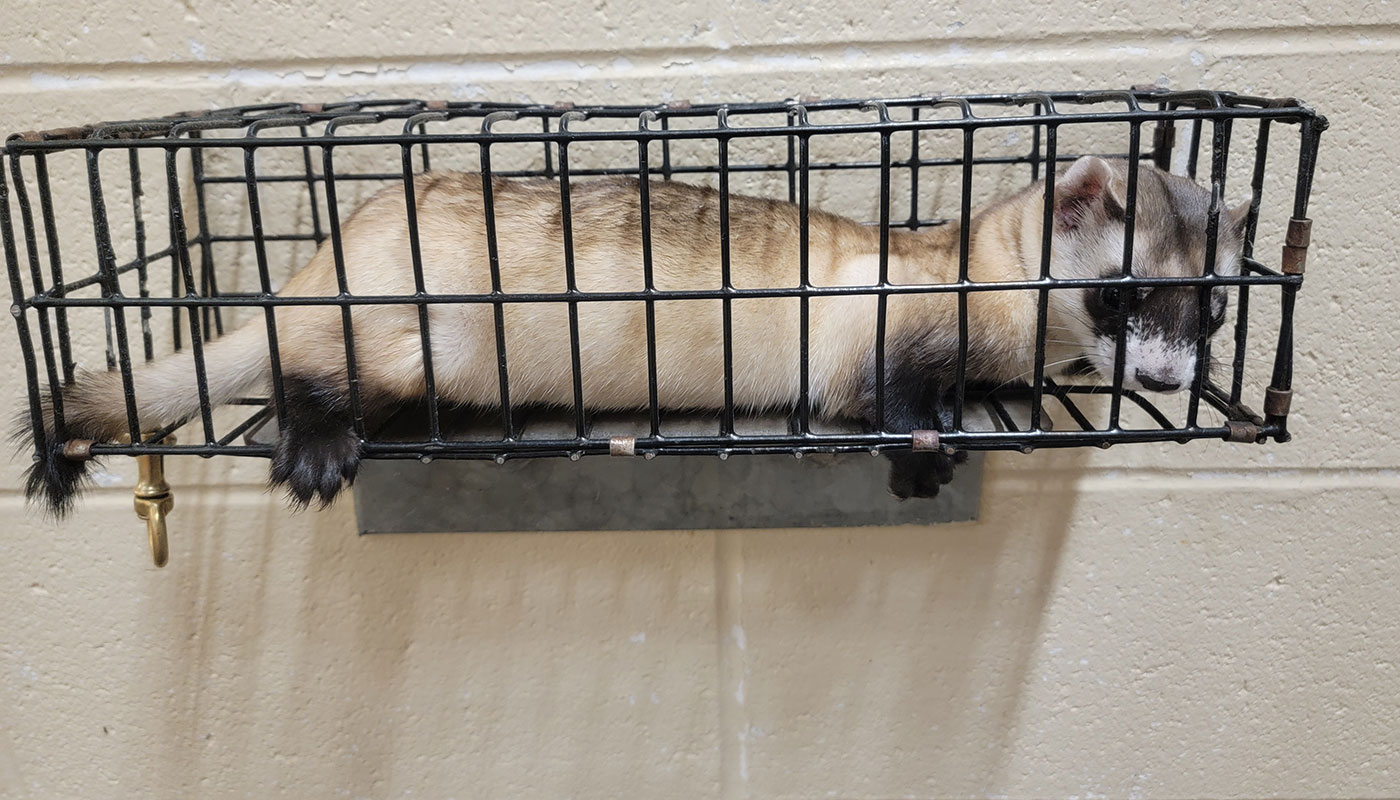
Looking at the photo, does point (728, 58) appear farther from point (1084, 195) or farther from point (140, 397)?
point (140, 397)

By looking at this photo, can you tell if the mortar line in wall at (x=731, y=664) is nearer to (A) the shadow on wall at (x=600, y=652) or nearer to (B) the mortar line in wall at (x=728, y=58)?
(A) the shadow on wall at (x=600, y=652)

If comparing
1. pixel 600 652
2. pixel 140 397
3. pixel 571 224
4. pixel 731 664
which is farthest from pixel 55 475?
pixel 731 664

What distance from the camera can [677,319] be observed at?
907 mm

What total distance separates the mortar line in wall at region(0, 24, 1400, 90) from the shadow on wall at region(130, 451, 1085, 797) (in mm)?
439

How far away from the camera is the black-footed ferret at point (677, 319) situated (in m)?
0.85

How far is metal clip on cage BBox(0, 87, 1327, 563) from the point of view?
2.48ft

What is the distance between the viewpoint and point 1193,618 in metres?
1.15

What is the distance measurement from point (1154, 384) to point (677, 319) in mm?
408

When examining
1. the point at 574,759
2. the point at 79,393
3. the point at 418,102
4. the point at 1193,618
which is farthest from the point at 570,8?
the point at 1193,618

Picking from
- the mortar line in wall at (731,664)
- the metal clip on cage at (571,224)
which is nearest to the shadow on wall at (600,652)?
the mortar line in wall at (731,664)

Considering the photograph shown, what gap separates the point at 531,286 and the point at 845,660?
0.59 m

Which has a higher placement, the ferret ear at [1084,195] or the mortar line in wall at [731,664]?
the ferret ear at [1084,195]

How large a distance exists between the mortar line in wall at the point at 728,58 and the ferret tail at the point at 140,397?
0.98 ft

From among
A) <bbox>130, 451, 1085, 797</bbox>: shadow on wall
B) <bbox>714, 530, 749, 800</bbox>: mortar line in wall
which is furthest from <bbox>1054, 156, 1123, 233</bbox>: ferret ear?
<bbox>714, 530, 749, 800</bbox>: mortar line in wall
